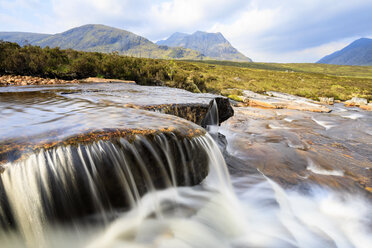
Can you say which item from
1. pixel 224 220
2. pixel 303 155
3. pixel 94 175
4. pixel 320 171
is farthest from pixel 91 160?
pixel 303 155

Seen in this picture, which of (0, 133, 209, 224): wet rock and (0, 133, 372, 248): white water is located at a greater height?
(0, 133, 209, 224): wet rock

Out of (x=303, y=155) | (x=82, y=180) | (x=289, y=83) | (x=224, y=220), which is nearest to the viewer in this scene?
(x=82, y=180)

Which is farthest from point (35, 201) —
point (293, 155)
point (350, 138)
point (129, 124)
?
point (350, 138)

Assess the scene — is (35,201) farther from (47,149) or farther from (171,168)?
(171,168)

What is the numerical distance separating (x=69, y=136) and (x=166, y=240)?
6.00 ft

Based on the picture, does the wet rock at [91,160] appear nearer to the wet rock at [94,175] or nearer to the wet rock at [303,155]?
the wet rock at [94,175]

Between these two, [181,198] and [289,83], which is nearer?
[181,198]

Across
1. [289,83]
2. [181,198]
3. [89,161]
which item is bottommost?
[181,198]

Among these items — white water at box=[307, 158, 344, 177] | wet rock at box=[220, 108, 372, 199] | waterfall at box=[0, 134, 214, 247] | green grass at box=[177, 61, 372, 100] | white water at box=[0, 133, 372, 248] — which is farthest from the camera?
green grass at box=[177, 61, 372, 100]

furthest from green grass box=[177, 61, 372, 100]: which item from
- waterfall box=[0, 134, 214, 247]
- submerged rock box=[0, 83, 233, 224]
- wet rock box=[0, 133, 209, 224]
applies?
waterfall box=[0, 134, 214, 247]

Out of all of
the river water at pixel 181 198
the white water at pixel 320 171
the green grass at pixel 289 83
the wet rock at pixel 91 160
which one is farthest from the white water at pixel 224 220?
the green grass at pixel 289 83

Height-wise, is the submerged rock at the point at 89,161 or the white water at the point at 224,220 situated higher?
the submerged rock at the point at 89,161

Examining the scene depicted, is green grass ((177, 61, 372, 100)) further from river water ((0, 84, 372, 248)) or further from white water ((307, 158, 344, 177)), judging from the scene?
river water ((0, 84, 372, 248))

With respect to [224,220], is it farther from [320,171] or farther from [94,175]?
[320,171]
